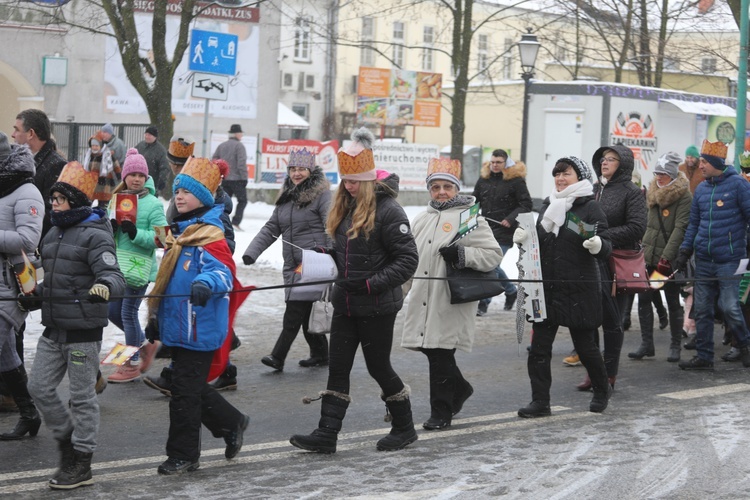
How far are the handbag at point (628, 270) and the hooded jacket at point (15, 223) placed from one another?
14.9 ft

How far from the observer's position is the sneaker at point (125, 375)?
8.51 meters

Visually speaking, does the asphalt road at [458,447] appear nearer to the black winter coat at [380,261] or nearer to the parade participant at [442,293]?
the parade participant at [442,293]

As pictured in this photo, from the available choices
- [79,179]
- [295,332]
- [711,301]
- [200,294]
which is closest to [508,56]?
[711,301]

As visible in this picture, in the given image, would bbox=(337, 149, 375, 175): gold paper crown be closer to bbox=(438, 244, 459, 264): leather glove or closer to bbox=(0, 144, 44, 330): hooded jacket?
bbox=(438, 244, 459, 264): leather glove

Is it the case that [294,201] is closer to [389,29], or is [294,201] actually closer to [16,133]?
[16,133]

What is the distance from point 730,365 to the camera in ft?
32.7

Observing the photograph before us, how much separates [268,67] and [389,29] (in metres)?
29.6

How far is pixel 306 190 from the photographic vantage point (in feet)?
28.8

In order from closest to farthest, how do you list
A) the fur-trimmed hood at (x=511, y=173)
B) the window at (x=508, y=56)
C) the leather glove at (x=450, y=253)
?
the leather glove at (x=450, y=253) → the fur-trimmed hood at (x=511, y=173) → the window at (x=508, y=56)

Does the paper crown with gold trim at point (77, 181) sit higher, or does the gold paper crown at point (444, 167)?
the gold paper crown at point (444, 167)

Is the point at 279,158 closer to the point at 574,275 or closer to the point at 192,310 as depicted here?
the point at 574,275

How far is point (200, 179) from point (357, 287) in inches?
43.1

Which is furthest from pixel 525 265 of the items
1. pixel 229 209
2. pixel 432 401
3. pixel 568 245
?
pixel 229 209

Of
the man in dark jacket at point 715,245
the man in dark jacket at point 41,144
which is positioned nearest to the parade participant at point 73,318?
the man in dark jacket at point 41,144
